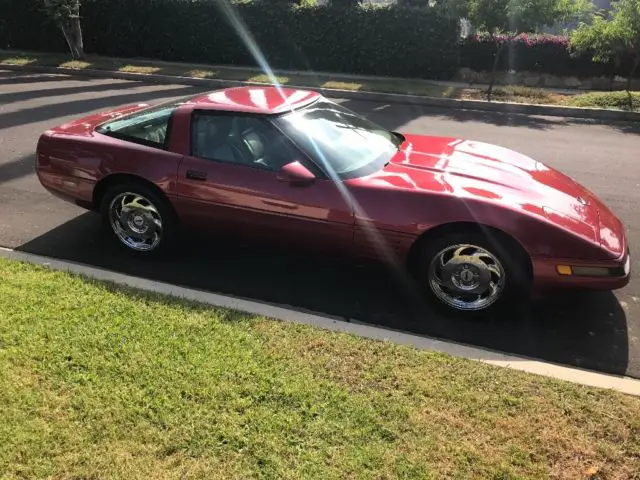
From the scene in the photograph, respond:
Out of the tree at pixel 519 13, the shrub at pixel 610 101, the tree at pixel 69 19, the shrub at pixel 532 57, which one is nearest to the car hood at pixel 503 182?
the tree at pixel 519 13

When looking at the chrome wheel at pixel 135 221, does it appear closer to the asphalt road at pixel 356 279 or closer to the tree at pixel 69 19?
the asphalt road at pixel 356 279

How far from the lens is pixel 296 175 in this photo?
148 inches

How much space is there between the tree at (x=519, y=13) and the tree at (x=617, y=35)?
70 cm

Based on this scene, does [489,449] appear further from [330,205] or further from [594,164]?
[594,164]

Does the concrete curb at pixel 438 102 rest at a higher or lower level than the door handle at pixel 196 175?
higher

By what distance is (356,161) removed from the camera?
4023 millimetres

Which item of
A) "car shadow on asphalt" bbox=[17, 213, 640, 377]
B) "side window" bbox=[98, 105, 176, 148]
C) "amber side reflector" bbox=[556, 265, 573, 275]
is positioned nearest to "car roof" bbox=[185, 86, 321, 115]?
"side window" bbox=[98, 105, 176, 148]

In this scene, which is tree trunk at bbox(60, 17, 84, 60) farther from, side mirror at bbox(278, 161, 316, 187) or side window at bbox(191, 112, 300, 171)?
side mirror at bbox(278, 161, 316, 187)

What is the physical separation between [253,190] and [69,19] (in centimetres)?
1641

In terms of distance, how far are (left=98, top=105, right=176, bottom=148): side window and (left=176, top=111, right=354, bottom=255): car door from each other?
0.88ft

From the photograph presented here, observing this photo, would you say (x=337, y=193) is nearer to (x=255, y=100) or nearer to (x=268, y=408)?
(x=255, y=100)

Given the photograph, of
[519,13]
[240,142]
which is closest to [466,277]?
[240,142]

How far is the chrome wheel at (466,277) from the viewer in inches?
140

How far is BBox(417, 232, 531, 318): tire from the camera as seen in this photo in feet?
11.5
